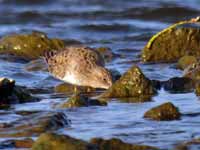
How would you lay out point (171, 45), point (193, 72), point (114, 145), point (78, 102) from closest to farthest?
point (114, 145), point (78, 102), point (193, 72), point (171, 45)

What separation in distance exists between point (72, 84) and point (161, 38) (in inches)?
95.0

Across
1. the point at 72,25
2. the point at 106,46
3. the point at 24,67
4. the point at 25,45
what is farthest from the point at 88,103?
the point at 72,25

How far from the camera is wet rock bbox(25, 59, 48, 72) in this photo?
494 inches

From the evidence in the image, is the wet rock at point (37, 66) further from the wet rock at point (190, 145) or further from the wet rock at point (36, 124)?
the wet rock at point (190, 145)

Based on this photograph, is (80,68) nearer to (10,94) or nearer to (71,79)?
(71,79)

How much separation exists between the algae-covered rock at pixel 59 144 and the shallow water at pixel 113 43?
827 millimetres

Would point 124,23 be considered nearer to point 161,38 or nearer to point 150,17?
point 150,17

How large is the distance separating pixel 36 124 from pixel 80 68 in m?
3.39

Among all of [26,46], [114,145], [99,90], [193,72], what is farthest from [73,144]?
[26,46]

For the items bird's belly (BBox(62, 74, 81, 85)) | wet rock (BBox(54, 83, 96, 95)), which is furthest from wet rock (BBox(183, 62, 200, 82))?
bird's belly (BBox(62, 74, 81, 85))

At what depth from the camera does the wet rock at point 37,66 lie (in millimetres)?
12547

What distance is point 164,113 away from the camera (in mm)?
8336

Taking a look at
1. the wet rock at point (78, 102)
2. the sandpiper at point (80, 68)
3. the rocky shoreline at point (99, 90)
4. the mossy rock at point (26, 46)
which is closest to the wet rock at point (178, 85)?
the rocky shoreline at point (99, 90)

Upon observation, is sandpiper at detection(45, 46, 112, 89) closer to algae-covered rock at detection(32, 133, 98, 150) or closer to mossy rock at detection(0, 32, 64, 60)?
mossy rock at detection(0, 32, 64, 60)
